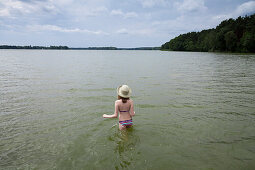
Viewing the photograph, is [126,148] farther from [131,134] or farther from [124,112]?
[124,112]

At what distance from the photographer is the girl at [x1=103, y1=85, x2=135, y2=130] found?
5.38m

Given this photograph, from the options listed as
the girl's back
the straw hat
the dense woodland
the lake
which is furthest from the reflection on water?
the dense woodland

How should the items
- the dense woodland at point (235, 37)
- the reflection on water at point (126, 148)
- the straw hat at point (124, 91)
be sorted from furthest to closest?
the dense woodland at point (235, 37) → the straw hat at point (124, 91) → the reflection on water at point (126, 148)

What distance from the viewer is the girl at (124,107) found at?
17.6ft

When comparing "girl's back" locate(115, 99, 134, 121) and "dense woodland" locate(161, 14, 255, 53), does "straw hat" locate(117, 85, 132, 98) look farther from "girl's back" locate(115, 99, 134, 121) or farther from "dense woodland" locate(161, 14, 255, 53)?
"dense woodland" locate(161, 14, 255, 53)

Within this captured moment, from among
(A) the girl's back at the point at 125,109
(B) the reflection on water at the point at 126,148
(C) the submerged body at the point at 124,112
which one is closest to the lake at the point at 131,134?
(B) the reflection on water at the point at 126,148

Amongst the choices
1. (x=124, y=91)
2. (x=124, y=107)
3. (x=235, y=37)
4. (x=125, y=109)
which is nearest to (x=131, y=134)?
(x=125, y=109)

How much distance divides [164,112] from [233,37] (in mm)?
94906

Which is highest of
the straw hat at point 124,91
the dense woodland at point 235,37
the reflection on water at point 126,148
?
the dense woodland at point 235,37

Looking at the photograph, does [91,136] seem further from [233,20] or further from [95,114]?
[233,20]

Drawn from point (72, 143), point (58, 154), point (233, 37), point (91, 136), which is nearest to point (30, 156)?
point (58, 154)

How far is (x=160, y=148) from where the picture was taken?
5.43 m

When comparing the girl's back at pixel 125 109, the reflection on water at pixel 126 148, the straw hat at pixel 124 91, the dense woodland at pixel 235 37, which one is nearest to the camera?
the reflection on water at pixel 126 148

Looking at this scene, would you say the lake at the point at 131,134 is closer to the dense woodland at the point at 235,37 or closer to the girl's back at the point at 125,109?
the girl's back at the point at 125,109
